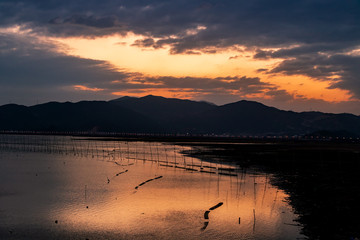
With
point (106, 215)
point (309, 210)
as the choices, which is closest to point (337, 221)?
point (309, 210)

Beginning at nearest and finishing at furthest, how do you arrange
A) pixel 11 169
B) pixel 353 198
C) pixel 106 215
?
pixel 106 215 → pixel 353 198 → pixel 11 169

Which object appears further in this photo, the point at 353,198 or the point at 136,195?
the point at 136,195

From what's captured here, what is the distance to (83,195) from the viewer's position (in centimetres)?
3372

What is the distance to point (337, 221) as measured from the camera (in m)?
23.6

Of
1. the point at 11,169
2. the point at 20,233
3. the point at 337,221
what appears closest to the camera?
the point at 20,233

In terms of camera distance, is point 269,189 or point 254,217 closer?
point 254,217

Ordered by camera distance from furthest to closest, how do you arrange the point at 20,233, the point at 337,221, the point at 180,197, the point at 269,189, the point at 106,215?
the point at 269,189
the point at 180,197
the point at 106,215
the point at 337,221
the point at 20,233

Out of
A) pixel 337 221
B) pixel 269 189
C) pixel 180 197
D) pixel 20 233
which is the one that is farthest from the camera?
pixel 269 189

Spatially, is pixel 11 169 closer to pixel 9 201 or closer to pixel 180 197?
pixel 9 201

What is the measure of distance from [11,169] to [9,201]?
2797 centimetres

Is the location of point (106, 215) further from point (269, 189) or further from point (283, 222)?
point (269, 189)

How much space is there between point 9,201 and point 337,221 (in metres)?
27.9

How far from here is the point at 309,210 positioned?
88.2 feet

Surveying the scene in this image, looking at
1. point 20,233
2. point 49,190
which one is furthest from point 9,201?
point 20,233
